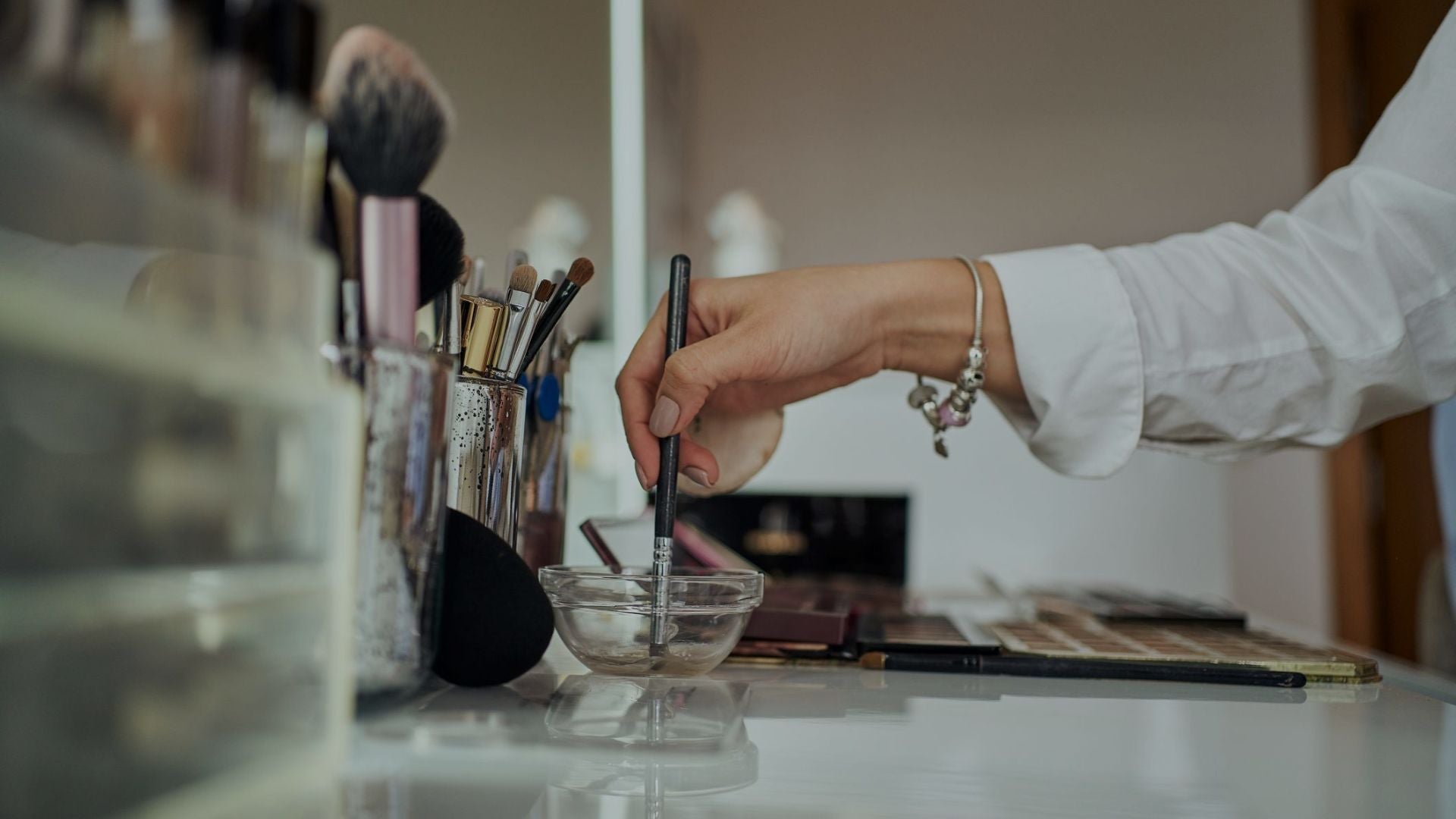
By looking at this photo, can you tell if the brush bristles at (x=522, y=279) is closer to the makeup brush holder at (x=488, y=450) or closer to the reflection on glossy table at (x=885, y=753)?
the makeup brush holder at (x=488, y=450)

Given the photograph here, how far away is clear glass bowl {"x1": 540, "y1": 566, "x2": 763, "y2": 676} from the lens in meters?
0.45

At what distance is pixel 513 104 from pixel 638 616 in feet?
2.02

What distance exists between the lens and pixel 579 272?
491 millimetres

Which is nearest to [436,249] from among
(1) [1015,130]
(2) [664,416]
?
(2) [664,416]

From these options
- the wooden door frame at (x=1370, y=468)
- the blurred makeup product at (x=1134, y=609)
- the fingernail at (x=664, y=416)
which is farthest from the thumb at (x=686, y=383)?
the wooden door frame at (x=1370, y=468)

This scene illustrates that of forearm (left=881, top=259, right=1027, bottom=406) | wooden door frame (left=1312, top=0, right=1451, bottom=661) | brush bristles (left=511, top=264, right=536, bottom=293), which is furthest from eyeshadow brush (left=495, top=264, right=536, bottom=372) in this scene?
wooden door frame (left=1312, top=0, right=1451, bottom=661)

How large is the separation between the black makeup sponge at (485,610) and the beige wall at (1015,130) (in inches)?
83.8

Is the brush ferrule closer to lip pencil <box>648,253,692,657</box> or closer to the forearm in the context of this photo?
lip pencil <box>648,253,692,657</box>

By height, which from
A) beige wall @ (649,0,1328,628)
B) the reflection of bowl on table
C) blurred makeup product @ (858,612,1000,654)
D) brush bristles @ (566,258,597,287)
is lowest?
blurred makeup product @ (858,612,1000,654)

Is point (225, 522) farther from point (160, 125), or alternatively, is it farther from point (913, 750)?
point (913, 750)

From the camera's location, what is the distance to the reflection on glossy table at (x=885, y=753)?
11.3 inches

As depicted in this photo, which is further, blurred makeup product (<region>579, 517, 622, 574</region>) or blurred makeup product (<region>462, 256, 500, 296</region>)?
blurred makeup product (<region>579, 517, 622, 574</region>)

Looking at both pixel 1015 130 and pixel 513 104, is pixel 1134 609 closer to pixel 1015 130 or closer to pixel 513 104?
pixel 513 104

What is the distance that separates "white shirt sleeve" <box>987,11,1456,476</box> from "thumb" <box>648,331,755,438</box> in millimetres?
213
